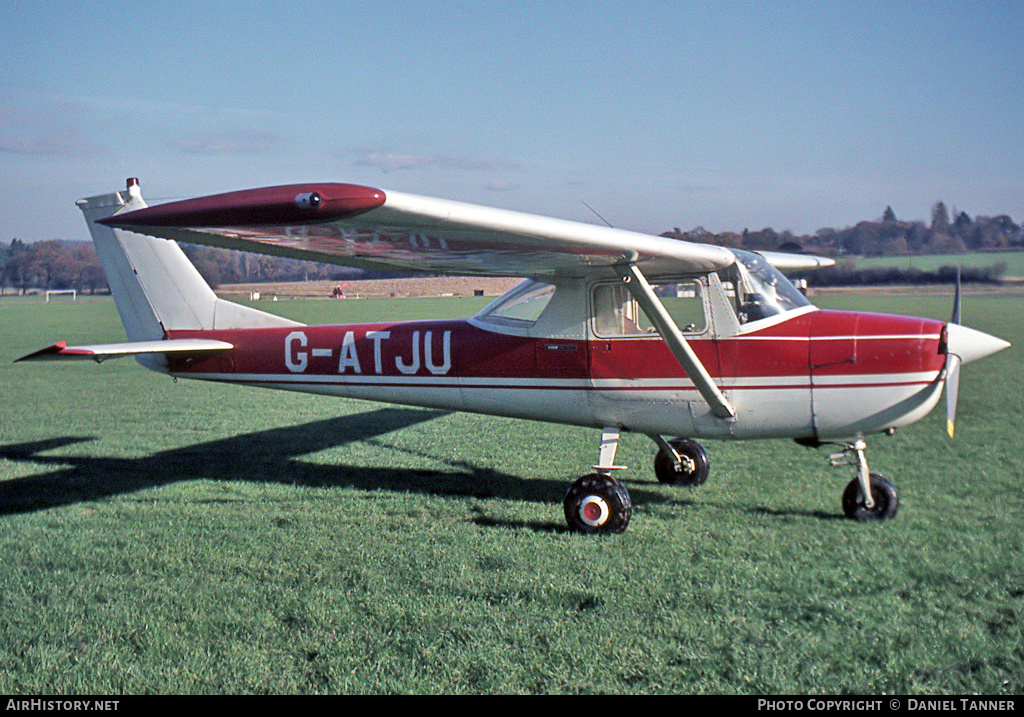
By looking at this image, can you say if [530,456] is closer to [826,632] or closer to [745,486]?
[745,486]

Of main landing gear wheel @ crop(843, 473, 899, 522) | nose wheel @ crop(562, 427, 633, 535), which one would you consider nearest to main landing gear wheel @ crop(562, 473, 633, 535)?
nose wheel @ crop(562, 427, 633, 535)

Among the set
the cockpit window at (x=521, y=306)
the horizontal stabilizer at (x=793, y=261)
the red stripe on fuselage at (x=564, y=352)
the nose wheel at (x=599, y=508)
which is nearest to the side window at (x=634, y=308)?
the red stripe on fuselage at (x=564, y=352)

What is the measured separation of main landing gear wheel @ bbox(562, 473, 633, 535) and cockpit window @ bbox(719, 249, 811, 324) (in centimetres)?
170

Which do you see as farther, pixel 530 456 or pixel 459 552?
pixel 530 456

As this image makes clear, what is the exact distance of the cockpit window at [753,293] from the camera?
234 inches

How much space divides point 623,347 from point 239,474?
4.47m

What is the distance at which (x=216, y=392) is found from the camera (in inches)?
606

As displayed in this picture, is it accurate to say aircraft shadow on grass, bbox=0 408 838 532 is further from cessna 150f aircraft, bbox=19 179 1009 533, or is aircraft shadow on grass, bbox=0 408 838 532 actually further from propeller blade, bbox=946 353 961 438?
propeller blade, bbox=946 353 961 438

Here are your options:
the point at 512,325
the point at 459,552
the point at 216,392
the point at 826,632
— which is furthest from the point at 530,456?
the point at 216,392

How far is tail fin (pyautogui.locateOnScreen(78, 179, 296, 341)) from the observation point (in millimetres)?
8086

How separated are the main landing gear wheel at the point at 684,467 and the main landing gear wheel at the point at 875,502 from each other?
1516 mm

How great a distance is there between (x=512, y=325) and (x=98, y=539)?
3717mm

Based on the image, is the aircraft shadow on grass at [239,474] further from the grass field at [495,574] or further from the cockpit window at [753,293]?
the cockpit window at [753,293]

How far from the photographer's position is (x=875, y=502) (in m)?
5.95
